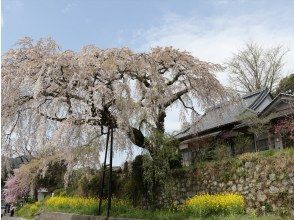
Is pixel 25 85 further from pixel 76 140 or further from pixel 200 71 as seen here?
pixel 200 71

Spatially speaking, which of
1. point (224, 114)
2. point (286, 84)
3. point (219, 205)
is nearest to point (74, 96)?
point (219, 205)

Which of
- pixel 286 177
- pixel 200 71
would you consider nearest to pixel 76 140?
pixel 200 71

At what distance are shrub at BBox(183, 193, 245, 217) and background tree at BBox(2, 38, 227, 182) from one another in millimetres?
3442

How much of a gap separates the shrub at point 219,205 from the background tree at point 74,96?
11.3ft

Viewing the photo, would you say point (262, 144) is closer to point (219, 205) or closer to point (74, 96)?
point (219, 205)

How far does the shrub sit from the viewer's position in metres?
12.5

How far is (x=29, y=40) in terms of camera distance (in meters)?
15.3

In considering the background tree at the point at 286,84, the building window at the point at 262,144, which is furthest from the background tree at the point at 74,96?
the background tree at the point at 286,84

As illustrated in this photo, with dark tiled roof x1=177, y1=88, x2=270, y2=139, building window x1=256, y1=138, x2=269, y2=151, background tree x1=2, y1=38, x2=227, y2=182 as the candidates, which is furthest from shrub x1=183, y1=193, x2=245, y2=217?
building window x1=256, y1=138, x2=269, y2=151

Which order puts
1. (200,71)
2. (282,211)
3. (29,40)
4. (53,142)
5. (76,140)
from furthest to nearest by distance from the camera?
(200,71), (29,40), (76,140), (53,142), (282,211)

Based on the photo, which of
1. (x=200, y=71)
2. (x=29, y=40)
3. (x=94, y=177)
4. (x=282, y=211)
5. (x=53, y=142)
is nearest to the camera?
(x=282, y=211)

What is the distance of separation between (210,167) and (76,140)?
5.08m

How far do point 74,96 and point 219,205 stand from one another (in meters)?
6.40

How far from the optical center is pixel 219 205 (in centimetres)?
1272
